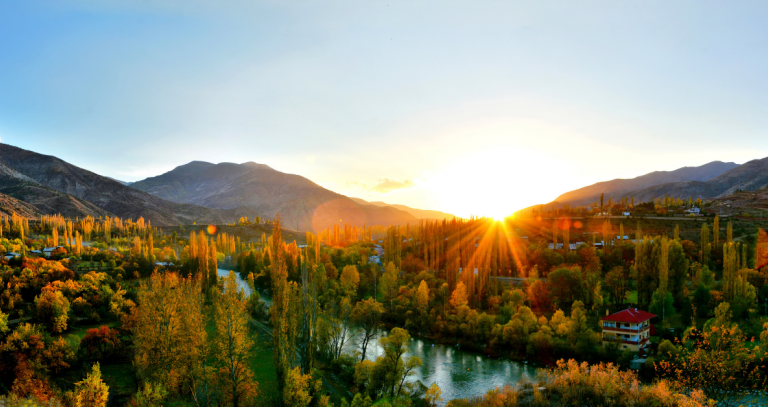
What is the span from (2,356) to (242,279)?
45141mm

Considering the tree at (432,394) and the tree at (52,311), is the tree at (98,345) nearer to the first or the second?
the tree at (52,311)

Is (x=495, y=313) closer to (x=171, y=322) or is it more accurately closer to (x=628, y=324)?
(x=628, y=324)

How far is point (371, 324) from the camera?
3594 cm

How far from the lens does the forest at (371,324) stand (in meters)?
23.0

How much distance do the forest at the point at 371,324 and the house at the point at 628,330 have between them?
2.45ft

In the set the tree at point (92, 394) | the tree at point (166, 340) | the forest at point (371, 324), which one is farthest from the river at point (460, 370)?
the tree at point (92, 394)

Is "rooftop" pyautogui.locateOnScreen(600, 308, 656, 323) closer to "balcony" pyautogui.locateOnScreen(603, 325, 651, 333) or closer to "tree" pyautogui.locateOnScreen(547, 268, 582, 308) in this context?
"balcony" pyautogui.locateOnScreen(603, 325, 651, 333)

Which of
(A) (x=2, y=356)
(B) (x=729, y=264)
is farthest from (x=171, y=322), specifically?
(B) (x=729, y=264)

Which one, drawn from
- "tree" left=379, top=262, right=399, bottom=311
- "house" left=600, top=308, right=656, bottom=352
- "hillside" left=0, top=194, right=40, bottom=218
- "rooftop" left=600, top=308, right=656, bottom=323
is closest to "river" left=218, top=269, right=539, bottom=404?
"house" left=600, top=308, right=656, bottom=352

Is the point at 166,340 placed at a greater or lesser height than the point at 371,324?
greater

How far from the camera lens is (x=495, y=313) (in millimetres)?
47344

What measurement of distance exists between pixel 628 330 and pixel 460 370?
16.0m

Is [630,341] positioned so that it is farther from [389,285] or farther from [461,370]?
[389,285]

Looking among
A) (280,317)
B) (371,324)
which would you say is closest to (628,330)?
(371,324)
